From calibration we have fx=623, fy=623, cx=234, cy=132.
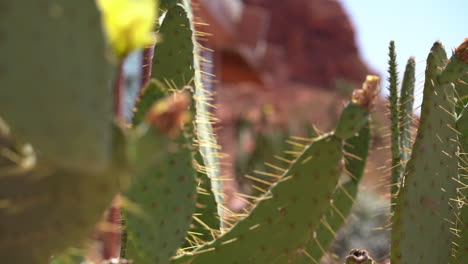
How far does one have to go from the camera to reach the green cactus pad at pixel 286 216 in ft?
3.67

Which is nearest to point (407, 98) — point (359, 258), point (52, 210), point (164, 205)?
point (359, 258)

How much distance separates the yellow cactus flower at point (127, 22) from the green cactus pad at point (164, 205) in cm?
35

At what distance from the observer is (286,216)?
117cm

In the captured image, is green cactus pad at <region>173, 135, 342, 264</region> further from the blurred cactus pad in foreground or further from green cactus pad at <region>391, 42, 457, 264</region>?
green cactus pad at <region>391, 42, 457, 264</region>

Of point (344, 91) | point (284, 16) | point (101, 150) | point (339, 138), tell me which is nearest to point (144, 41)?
point (101, 150)

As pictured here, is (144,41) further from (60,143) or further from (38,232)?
(38,232)

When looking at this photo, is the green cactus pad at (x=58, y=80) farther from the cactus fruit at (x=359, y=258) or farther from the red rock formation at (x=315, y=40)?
the red rock formation at (x=315, y=40)

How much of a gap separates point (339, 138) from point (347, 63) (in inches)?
1438

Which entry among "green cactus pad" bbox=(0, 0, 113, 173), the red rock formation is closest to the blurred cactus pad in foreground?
"green cactus pad" bbox=(0, 0, 113, 173)

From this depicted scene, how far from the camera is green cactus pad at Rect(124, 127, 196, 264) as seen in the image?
929mm

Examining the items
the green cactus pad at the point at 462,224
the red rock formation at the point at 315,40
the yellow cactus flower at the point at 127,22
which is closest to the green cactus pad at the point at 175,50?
the green cactus pad at the point at 462,224

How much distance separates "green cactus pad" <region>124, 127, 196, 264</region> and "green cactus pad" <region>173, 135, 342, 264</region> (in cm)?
22

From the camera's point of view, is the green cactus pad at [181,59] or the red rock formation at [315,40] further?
the red rock formation at [315,40]

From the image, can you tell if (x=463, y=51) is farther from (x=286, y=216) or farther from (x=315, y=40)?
(x=315, y=40)
